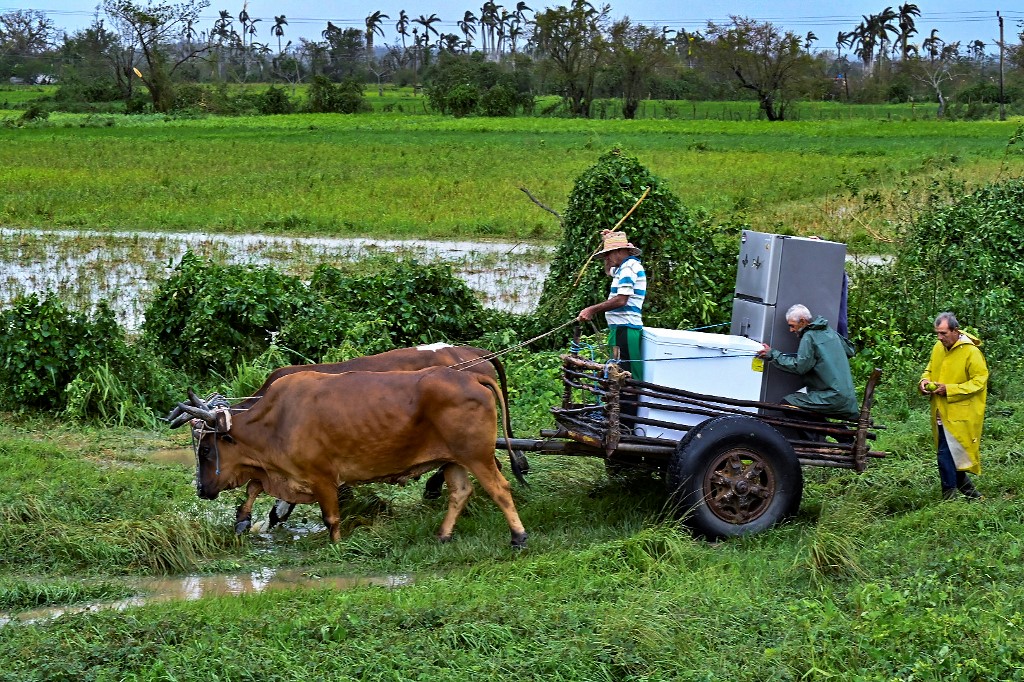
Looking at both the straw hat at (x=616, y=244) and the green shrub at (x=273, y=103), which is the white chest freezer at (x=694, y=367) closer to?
the straw hat at (x=616, y=244)

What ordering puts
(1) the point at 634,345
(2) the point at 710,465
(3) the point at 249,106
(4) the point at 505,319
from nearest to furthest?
(2) the point at 710,465
(1) the point at 634,345
(4) the point at 505,319
(3) the point at 249,106

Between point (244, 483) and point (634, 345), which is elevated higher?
point (634, 345)

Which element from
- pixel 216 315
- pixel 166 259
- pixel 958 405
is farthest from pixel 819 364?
pixel 166 259

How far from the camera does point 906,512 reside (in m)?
8.08

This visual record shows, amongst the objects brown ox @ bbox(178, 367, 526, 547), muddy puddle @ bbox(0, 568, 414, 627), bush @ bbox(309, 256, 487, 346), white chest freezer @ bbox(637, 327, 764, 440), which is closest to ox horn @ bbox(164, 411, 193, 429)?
brown ox @ bbox(178, 367, 526, 547)

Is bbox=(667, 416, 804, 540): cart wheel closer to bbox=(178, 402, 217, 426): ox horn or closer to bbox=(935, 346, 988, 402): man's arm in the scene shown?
bbox=(935, 346, 988, 402): man's arm

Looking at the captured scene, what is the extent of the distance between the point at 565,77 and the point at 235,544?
68276 mm

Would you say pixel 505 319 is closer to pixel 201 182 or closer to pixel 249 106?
pixel 201 182

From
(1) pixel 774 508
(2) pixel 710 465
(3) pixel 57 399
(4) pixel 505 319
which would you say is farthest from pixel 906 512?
(3) pixel 57 399

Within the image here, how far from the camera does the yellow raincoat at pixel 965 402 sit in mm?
8148

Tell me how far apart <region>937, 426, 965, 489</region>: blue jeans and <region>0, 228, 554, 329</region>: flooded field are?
813 centimetres

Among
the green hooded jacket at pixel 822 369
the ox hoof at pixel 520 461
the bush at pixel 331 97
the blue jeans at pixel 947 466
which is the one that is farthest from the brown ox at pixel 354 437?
the bush at pixel 331 97

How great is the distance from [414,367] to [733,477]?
2.55m

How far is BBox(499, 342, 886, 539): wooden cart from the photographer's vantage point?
24.5 feet
